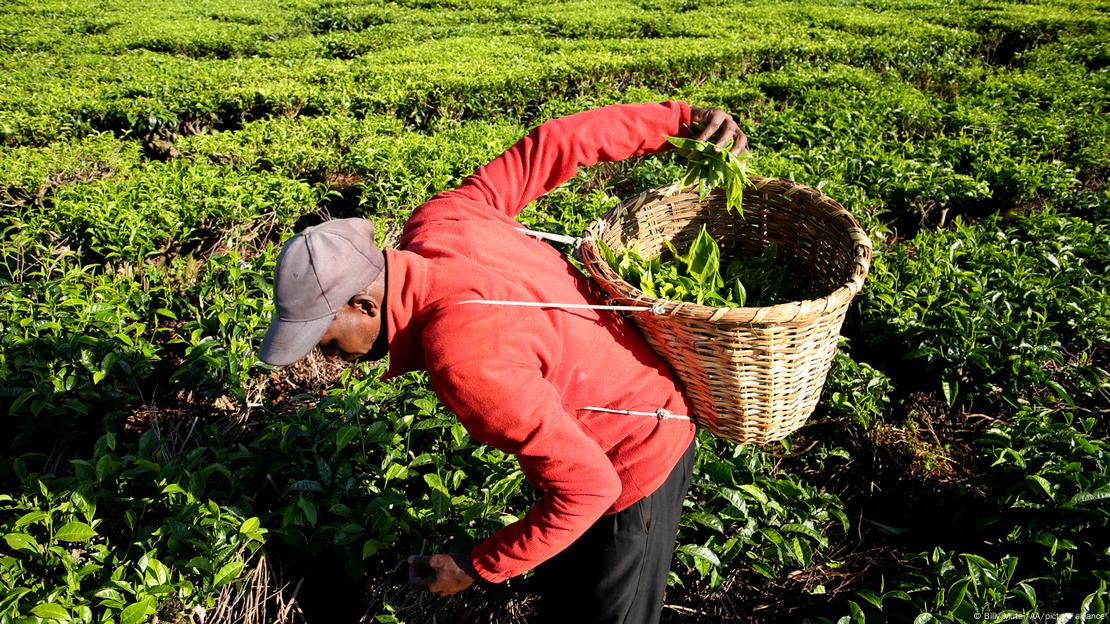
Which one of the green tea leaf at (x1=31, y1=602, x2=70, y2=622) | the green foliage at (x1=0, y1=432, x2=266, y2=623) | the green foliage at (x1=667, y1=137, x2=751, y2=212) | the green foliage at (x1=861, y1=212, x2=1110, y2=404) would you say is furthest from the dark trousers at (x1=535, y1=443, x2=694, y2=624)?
the green foliage at (x1=861, y1=212, x2=1110, y2=404)

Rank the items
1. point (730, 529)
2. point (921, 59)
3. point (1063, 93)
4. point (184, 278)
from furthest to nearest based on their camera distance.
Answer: point (921, 59), point (1063, 93), point (184, 278), point (730, 529)

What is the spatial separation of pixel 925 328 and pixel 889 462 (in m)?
0.75

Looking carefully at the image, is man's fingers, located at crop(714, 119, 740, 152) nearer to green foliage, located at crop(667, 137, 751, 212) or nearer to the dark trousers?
green foliage, located at crop(667, 137, 751, 212)

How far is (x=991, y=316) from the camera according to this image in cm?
347

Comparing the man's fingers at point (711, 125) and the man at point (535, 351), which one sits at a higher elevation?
the man's fingers at point (711, 125)

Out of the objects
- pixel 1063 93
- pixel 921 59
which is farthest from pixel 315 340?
pixel 921 59

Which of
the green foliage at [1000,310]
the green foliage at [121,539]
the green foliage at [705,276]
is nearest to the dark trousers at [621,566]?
the green foliage at [705,276]

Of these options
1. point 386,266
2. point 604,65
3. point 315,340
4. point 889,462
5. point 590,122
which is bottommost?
point 889,462

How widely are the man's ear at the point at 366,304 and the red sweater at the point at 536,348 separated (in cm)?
3

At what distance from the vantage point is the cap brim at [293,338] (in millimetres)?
1594

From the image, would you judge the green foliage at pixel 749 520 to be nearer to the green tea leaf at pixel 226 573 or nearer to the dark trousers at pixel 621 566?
the dark trousers at pixel 621 566

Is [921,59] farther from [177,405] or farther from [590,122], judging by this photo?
[177,405]

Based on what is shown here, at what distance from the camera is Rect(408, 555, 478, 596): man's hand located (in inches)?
70.5

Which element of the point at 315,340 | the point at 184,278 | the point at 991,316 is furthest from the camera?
the point at 184,278
